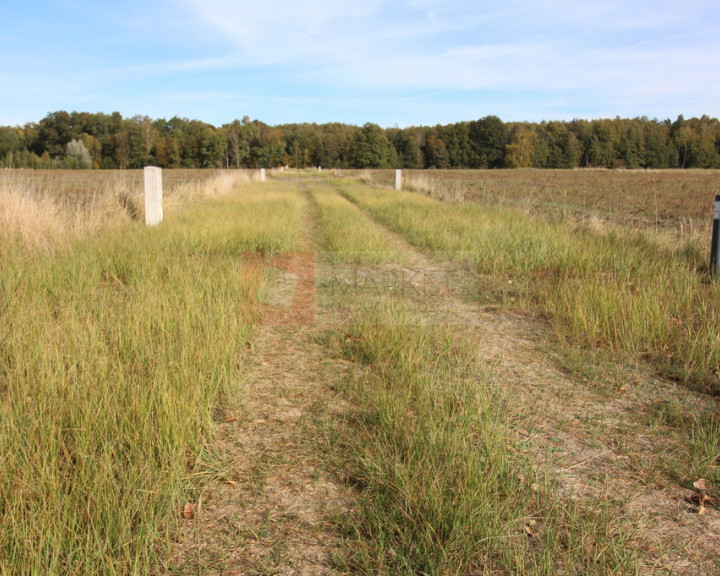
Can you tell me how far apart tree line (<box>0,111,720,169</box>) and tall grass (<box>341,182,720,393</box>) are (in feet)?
240

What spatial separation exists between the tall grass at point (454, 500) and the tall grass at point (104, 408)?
78 centimetres

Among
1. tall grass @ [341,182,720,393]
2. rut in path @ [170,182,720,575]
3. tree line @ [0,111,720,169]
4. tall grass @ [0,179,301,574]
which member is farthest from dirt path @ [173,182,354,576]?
tree line @ [0,111,720,169]

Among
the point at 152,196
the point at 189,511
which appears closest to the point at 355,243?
the point at 152,196

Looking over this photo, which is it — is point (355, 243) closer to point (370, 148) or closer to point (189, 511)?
point (189, 511)

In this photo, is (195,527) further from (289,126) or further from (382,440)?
(289,126)

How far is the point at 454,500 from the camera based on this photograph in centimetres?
193

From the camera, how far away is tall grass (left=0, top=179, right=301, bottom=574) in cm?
172

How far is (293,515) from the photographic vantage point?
204cm

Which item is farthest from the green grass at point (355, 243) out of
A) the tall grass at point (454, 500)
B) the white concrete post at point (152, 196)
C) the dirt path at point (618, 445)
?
the tall grass at point (454, 500)

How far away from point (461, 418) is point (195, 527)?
1.36m

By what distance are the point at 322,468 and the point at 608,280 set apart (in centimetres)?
461

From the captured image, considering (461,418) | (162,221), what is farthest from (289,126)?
(461,418)

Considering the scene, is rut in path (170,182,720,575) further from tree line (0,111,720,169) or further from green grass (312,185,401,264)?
tree line (0,111,720,169)

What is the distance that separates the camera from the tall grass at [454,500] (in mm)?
1754
